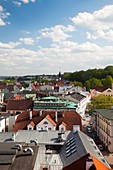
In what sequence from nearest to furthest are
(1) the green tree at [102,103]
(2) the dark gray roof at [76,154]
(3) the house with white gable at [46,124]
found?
(2) the dark gray roof at [76,154] < (3) the house with white gable at [46,124] < (1) the green tree at [102,103]

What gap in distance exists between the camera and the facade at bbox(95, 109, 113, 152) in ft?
190

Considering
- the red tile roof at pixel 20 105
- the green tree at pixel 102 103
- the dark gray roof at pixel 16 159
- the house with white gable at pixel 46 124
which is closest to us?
the dark gray roof at pixel 16 159

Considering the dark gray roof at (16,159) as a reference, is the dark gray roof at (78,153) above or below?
below

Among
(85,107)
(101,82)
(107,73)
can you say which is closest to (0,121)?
(85,107)

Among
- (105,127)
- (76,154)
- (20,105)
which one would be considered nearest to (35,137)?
(76,154)

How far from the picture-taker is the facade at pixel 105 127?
190 ft

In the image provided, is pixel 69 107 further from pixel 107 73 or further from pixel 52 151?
pixel 107 73

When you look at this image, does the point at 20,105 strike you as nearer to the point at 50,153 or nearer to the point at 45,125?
the point at 45,125

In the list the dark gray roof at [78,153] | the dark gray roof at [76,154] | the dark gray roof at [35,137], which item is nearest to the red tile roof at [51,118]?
the dark gray roof at [35,137]

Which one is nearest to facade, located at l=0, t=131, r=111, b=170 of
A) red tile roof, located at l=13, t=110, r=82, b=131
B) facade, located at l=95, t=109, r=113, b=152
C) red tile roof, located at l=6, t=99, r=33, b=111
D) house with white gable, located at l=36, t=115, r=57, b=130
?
house with white gable, located at l=36, t=115, r=57, b=130

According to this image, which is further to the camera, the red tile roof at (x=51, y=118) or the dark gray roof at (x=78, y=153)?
the red tile roof at (x=51, y=118)

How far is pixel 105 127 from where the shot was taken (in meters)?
62.3

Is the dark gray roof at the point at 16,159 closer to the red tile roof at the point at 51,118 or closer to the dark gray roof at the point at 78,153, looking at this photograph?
the dark gray roof at the point at 78,153

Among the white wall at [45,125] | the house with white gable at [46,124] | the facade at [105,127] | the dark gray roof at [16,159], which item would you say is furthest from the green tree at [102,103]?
the dark gray roof at [16,159]
